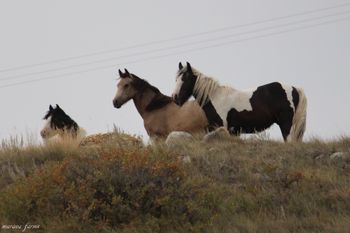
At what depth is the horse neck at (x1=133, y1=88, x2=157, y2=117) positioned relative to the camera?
52.5 feet

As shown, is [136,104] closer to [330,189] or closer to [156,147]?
[156,147]

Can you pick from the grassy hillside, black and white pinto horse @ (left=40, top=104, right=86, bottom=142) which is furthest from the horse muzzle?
the grassy hillside

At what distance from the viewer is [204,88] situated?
14938 millimetres

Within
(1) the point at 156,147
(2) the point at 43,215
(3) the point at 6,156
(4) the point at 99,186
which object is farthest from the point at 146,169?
(3) the point at 6,156

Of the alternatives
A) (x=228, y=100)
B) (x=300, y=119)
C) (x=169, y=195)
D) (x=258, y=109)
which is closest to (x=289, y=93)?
(x=300, y=119)

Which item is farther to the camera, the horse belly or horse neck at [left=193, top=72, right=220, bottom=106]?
horse neck at [left=193, top=72, right=220, bottom=106]

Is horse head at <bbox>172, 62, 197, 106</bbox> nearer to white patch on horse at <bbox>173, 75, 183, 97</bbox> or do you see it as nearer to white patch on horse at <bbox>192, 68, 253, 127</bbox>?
white patch on horse at <bbox>173, 75, 183, 97</bbox>

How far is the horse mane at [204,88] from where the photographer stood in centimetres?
1487

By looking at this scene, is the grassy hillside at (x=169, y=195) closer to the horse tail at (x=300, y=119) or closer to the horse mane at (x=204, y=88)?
the horse tail at (x=300, y=119)

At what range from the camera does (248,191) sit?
9688 millimetres

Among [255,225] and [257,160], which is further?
[257,160]

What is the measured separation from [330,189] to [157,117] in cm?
651

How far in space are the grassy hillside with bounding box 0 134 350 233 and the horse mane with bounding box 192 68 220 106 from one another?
4.18 meters

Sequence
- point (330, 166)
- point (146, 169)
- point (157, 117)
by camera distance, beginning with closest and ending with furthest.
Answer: point (146, 169), point (330, 166), point (157, 117)
